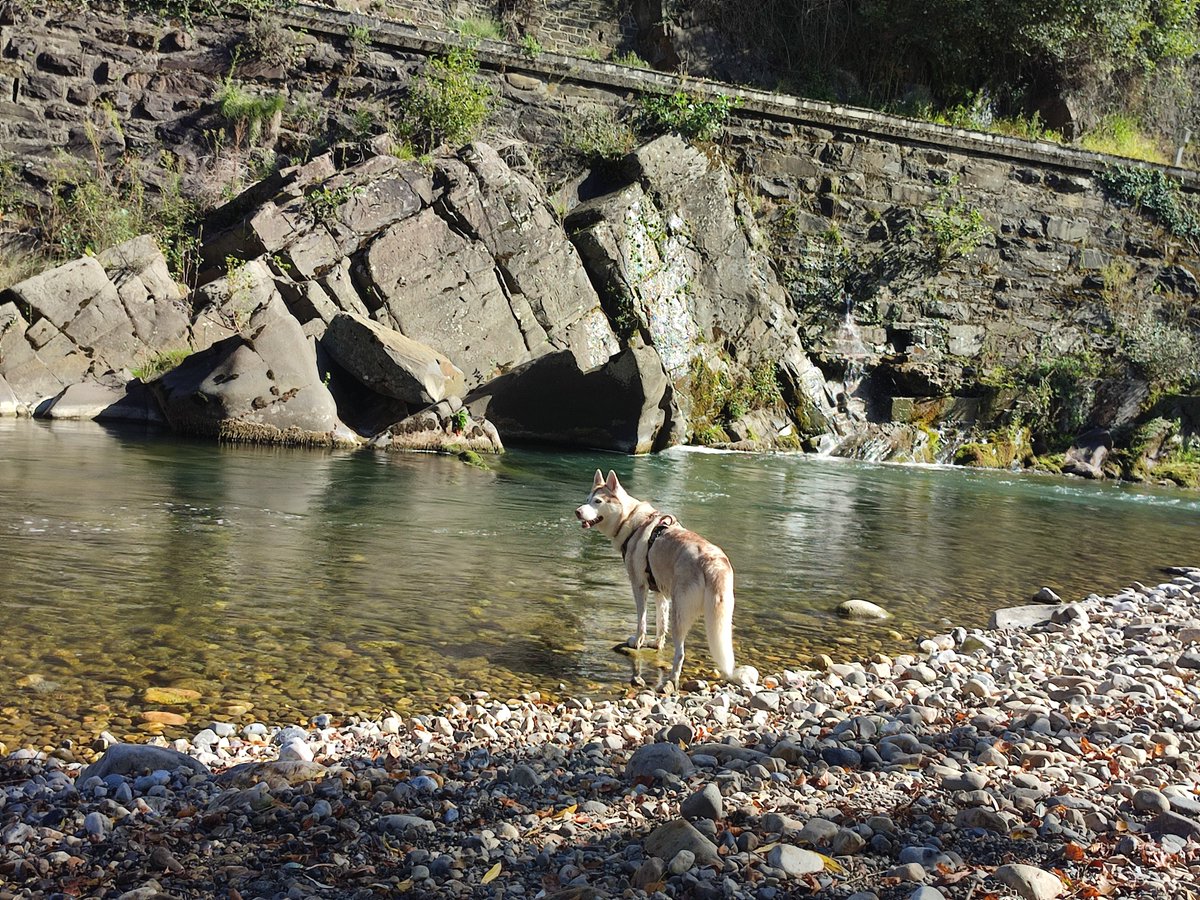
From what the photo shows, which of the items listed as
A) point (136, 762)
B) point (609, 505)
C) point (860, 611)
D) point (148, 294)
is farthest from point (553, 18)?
point (136, 762)

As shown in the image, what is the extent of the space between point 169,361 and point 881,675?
524 inches

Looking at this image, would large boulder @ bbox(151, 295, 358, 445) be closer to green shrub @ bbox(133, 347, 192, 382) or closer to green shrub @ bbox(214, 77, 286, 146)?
green shrub @ bbox(133, 347, 192, 382)

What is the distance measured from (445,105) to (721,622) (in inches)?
658

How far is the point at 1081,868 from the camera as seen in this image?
2896 mm

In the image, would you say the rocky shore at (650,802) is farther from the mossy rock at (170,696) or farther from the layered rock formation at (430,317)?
the layered rock formation at (430,317)

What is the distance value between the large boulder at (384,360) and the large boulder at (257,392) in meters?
0.58

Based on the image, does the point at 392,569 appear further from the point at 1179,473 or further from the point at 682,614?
the point at 1179,473

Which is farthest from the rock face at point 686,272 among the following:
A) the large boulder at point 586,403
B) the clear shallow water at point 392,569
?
the clear shallow water at point 392,569

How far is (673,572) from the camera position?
5.25 m

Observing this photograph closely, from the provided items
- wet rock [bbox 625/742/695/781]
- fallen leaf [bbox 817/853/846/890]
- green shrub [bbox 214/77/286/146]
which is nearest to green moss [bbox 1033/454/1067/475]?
green shrub [bbox 214/77/286/146]

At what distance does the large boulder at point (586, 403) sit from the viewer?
53.8ft

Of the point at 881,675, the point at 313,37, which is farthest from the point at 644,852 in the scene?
the point at 313,37

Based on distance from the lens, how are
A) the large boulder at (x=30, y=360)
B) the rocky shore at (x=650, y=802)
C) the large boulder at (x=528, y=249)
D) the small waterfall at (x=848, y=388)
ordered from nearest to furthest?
the rocky shore at (x=650, y=802) → the large boulder at (x=30, y=360) → the large boulder at (x=528, y=249) → the small waterfall at (x=848, y=388)

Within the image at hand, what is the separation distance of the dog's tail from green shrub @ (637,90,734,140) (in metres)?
17.8
